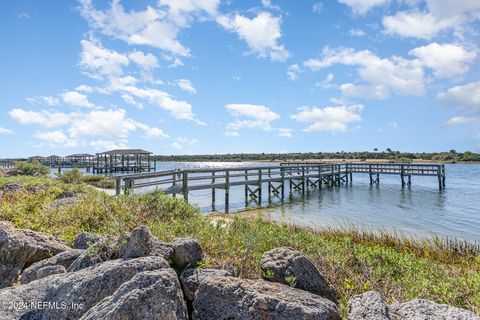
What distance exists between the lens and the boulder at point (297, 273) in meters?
3.04

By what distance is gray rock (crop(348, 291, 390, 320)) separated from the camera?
7.79 feet

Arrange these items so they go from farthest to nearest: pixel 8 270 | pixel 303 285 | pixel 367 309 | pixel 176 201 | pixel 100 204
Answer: pixel 176 201
pixel 100 204
pixel 8 270
pixel 303 285
pixel 367 309

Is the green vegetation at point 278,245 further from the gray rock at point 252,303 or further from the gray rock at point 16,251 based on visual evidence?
the gray rock at point 16,251

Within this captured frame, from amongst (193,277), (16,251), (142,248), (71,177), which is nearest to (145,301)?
(193,277)

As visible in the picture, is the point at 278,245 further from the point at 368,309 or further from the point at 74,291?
the point at 74,291

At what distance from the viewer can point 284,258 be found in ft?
10.4

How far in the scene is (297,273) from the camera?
3043mm

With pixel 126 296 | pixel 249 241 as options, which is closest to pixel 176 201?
pixel 249 241

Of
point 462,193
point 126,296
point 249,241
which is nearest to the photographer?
point 126,296

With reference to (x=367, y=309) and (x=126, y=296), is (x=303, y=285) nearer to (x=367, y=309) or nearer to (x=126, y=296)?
(x=367, y=309)

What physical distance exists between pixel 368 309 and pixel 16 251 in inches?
162

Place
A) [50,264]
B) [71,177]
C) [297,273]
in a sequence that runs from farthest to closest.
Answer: [71,177] < [50,264] < [297,273]

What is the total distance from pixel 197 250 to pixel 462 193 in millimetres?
27063

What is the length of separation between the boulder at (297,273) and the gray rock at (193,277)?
46 centimetres
